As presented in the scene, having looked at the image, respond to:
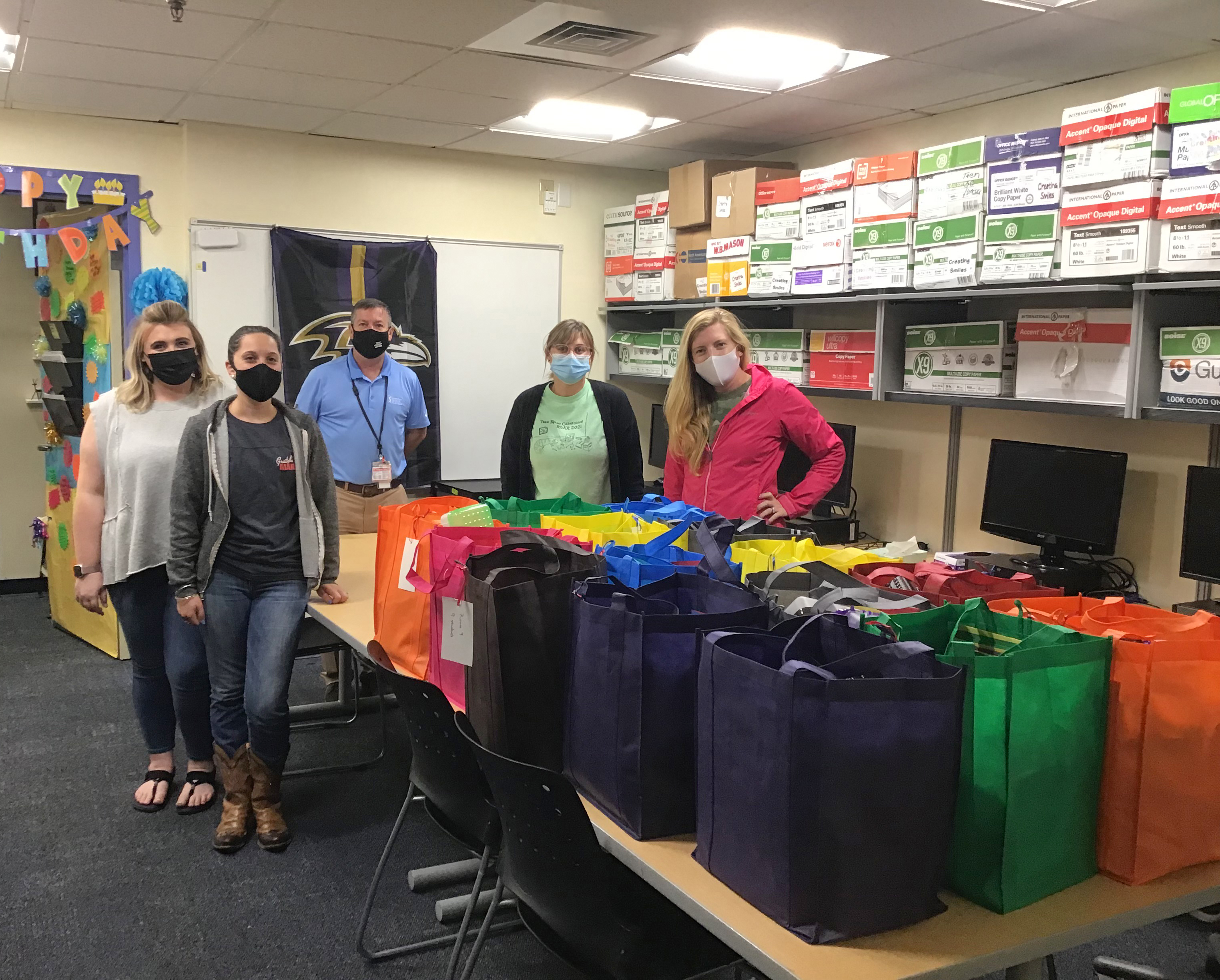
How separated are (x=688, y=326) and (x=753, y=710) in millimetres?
2286

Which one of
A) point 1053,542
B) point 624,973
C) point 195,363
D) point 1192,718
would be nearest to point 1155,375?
point 1053,542

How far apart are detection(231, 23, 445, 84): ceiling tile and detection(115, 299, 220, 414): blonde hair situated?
41.4 inches

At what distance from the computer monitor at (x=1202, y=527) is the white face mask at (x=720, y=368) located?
1.45m

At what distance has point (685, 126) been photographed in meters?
4.76

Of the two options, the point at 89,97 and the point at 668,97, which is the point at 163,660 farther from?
the point at 668,97

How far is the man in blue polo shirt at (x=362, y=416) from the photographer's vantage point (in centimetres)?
418

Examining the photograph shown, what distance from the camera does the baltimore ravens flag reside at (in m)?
5.16

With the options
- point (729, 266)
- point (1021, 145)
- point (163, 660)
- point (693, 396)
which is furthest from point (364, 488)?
point (1021, 145)

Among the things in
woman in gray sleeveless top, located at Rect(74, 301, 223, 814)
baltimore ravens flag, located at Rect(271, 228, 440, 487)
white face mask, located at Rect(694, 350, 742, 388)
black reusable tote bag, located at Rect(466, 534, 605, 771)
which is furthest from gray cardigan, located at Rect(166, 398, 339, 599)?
baltimore ravens flag, located at Rect(271, 228, 440, 487)

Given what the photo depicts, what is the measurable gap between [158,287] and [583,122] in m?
2.12

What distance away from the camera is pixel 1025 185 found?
3.42 m

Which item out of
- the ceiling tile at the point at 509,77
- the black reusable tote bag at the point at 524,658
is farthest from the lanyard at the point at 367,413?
the black reusable tote bag at the point at 524,658

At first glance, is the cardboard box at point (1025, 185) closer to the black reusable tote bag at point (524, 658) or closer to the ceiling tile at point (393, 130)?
the black reusable tote bag at point (524, 658)

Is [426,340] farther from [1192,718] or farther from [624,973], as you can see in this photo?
[1192,718]
